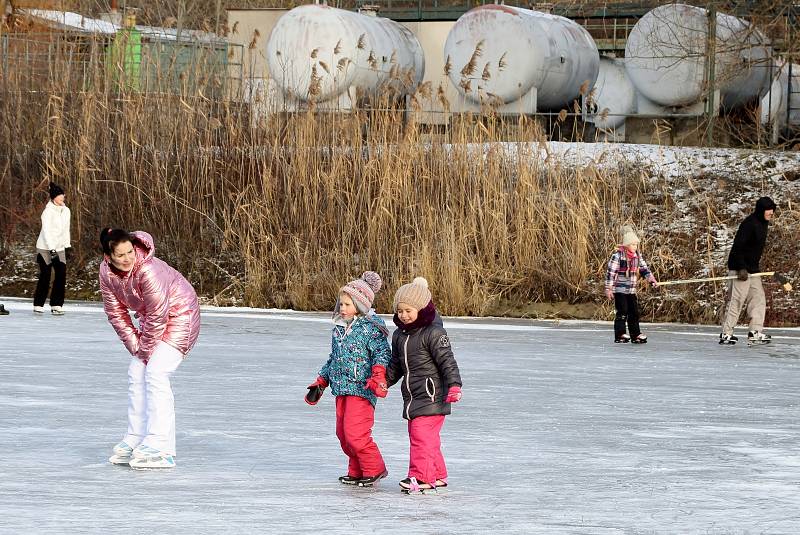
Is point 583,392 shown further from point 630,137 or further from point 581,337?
point 630,137

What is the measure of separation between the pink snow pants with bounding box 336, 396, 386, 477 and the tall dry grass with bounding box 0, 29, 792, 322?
1108 cm

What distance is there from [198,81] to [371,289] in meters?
14.1

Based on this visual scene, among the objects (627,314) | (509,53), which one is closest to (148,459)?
(627,314)

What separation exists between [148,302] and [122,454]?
865 millimetres

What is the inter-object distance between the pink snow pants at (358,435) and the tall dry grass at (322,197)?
36.3 feet

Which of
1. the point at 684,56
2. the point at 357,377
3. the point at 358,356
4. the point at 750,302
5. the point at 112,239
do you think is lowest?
the point at 750,302

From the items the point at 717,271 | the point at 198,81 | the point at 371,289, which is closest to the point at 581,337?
the point at 717,271

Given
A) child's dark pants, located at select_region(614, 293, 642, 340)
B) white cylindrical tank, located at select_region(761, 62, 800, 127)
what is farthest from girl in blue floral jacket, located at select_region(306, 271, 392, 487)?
white cylindrical tank, located at select_region(761, 62, 800, 127)

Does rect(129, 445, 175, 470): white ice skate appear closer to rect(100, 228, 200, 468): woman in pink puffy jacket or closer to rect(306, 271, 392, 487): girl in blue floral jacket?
rect(100, 228, 200, 468): woman in pink puffy jacket

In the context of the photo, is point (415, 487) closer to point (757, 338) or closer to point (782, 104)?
point (757, 338)

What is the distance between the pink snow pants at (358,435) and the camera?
7707 mm

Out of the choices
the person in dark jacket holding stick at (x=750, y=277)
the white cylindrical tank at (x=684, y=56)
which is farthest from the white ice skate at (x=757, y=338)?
the white cylindrical tank at (x=684, y=56)

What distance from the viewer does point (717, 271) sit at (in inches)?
789

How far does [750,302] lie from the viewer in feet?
52.1
